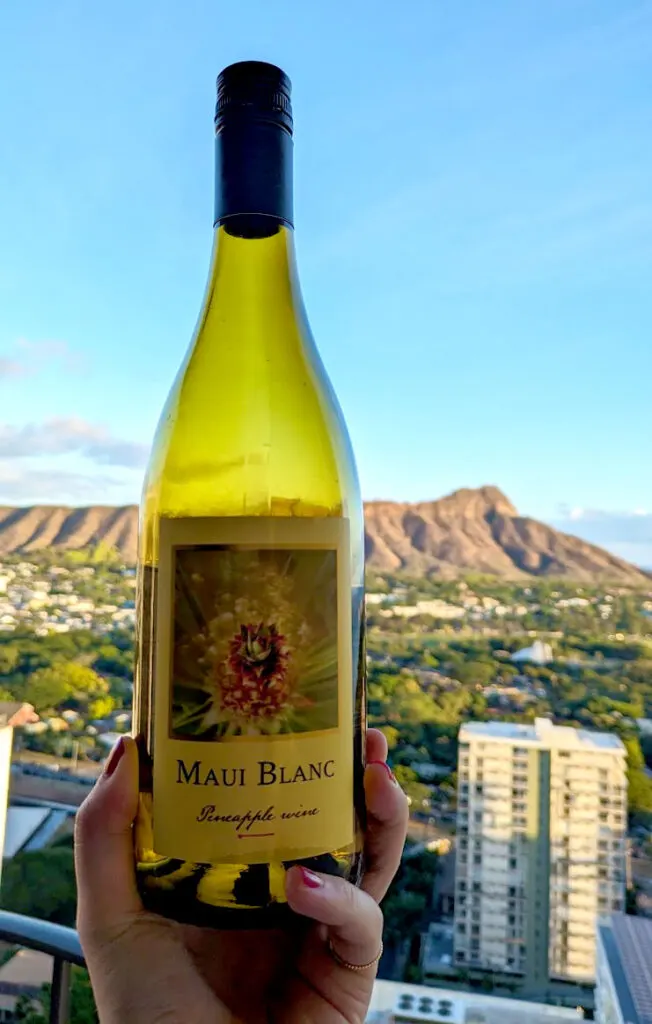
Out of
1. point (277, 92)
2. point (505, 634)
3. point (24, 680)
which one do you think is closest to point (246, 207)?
point (277, 92)

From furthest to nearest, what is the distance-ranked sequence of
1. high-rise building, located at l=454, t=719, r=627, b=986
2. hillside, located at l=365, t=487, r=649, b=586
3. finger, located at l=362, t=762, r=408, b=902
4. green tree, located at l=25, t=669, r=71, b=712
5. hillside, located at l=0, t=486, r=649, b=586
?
1. hillside, located at l=365, t=487, r=649, b=586
2. high-rise building, located at l=454, t=719, r=627, b=986
3. hillside, located at l=0, t=486, r=649, b=586
4. green tree, located at l=25, t=669, r=71, b=712
5. finger, located at l=362, t=762, r=408, b=902

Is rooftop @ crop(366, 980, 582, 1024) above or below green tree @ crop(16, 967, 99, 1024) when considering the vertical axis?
below

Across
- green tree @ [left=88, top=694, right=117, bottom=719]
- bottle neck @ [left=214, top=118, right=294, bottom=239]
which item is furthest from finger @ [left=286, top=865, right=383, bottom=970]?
green tree @ [left=88, top=694, right=117, bottom=719]

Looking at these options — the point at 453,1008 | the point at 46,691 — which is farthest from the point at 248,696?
the point at 453,1008

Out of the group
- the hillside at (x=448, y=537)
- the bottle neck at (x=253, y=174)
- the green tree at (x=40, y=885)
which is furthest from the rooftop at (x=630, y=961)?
the bottle neck at (x=253, y=174)

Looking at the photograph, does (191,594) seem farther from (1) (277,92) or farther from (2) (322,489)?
(1) (277,92)

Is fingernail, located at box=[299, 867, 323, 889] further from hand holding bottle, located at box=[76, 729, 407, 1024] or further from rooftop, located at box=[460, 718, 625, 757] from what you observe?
rooftop, located at box=[460, 718, 625, 757]
